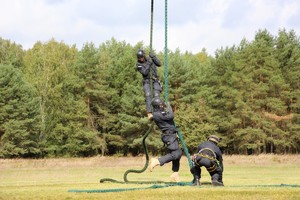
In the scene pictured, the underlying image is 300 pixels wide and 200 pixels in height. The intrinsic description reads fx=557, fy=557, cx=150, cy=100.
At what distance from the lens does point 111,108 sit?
7694 cm

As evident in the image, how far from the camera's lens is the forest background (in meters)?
70.3

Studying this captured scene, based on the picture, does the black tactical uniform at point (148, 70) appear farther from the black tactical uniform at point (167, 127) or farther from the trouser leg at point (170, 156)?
the trouser leg at point (170, 156)

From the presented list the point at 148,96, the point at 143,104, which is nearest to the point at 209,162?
the point at 148,96

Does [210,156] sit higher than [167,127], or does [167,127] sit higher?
[167,127]

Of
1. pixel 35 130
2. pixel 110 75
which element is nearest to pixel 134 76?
pixel 110 75

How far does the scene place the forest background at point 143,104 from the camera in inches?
2768

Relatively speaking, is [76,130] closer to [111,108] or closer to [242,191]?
[111,108]

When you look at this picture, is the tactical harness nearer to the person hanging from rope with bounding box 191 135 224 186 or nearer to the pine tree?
the person hanging from rope with bounding box 191 135 224 186

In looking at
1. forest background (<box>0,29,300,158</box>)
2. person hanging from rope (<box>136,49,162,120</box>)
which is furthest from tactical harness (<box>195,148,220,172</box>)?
forest background (<box>0,29,300,158</box>)

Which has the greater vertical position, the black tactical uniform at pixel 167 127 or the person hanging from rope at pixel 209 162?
the black tactical uniform at pixel 167 127

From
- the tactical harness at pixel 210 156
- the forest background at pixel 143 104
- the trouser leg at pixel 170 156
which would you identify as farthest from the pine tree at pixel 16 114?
the tactical harness at pixel 210 156

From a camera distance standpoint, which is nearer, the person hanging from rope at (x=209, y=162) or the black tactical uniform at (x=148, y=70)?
the person hanging from rope at (x=209, y=162)

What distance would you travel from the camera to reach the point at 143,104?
230ft

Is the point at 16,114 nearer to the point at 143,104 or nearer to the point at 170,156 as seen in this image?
the point at 143,104
